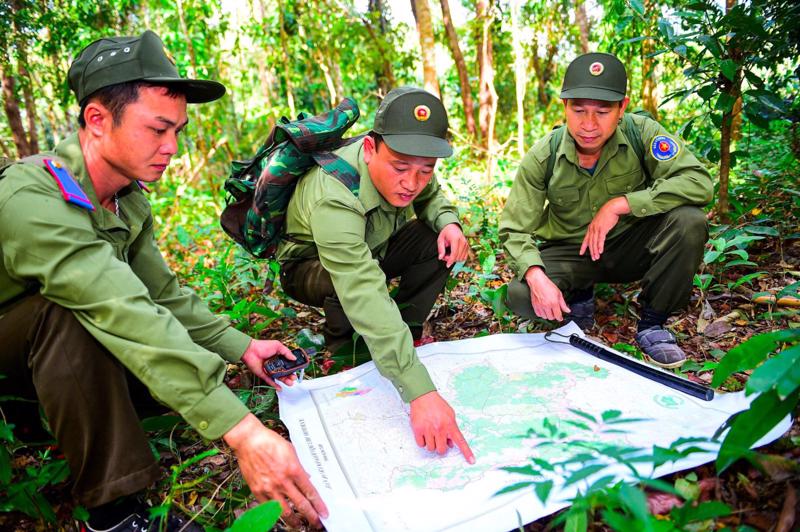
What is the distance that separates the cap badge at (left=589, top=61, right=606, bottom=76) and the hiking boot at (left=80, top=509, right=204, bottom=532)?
7.74ft

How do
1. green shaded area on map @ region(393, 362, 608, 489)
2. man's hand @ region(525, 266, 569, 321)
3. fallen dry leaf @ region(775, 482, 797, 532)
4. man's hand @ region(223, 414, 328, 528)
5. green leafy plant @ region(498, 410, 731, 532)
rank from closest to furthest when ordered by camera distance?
1. green leafy plant @ region(498, 410, 731, 532)
2. fallen dry leaf @ region(775, 482, 797, 532)
3. man's hand @ region(223, 414, 328, 528)
4. green shaded area on map @ region(393, 362, 608, 489)
5. man's hand @ region(525, 266, 569, 321)

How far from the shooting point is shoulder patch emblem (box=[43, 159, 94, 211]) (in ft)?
4.95

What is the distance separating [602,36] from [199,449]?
7.25m

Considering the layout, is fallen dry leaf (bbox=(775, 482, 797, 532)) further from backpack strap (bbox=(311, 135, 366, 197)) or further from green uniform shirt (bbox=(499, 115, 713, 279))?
backpack strap (bbox=(311, 135, 366, 197))

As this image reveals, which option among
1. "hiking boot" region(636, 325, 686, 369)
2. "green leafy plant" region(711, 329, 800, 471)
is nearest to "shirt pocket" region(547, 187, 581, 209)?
"hiking boot" region(636, 325, 686, 369)

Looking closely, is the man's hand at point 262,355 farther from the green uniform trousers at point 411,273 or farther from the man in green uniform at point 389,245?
the green uniform trousers at point 411,273

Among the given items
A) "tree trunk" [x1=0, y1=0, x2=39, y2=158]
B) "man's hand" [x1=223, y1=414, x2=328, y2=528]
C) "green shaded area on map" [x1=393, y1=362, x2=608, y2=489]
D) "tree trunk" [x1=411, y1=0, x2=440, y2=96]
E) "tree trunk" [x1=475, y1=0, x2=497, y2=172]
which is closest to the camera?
"man's hand" [x1=223, y1=414, x2=328, y2=528]

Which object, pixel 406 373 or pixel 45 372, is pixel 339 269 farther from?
pixel 45 372

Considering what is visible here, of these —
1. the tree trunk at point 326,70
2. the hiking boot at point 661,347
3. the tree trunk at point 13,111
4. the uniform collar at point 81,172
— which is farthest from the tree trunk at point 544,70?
the uniform collar at point 81,172

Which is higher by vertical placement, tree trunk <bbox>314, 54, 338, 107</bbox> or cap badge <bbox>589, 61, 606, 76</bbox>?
tree trunk <bbox>314, 54, 338, 107</bbox>

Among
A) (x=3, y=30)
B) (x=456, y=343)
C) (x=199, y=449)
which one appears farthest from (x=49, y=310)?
(x=3, y=30)

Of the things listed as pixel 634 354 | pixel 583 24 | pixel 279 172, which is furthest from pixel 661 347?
pixel 583 24

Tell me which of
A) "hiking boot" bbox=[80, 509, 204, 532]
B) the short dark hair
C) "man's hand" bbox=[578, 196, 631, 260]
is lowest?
"hiking boot" bbox=[80, 509, 204, 532]

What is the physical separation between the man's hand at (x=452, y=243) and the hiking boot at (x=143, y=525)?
151 centimetres
